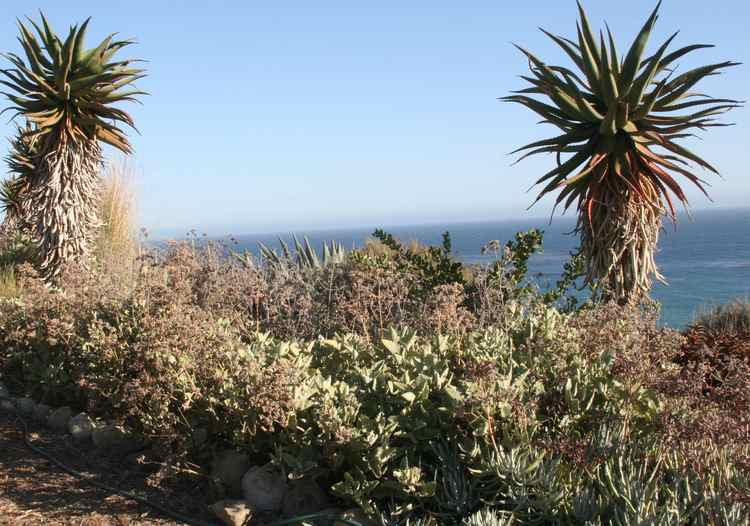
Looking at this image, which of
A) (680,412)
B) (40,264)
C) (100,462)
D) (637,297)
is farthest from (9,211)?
(680,412)

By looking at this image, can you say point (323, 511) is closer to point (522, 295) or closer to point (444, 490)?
point (444, 490)

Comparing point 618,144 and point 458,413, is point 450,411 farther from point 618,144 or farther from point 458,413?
point 618,144

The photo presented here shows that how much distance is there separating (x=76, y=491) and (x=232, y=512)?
1119mm

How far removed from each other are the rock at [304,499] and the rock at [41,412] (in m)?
2.57

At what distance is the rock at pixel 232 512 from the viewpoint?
11.9 ft

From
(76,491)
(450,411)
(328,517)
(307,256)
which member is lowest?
(76,491)

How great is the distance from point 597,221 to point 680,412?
324 centimetres

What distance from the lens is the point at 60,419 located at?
17.0 feet

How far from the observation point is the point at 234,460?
404 cm

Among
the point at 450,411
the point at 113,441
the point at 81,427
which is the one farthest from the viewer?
the point at 81,427

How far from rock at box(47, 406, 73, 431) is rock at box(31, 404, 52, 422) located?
12cm

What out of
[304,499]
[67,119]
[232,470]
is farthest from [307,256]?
[304,499]

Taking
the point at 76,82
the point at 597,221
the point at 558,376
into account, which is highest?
the point at 76,82

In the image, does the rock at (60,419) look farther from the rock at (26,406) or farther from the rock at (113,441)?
the rock at (113,441)
